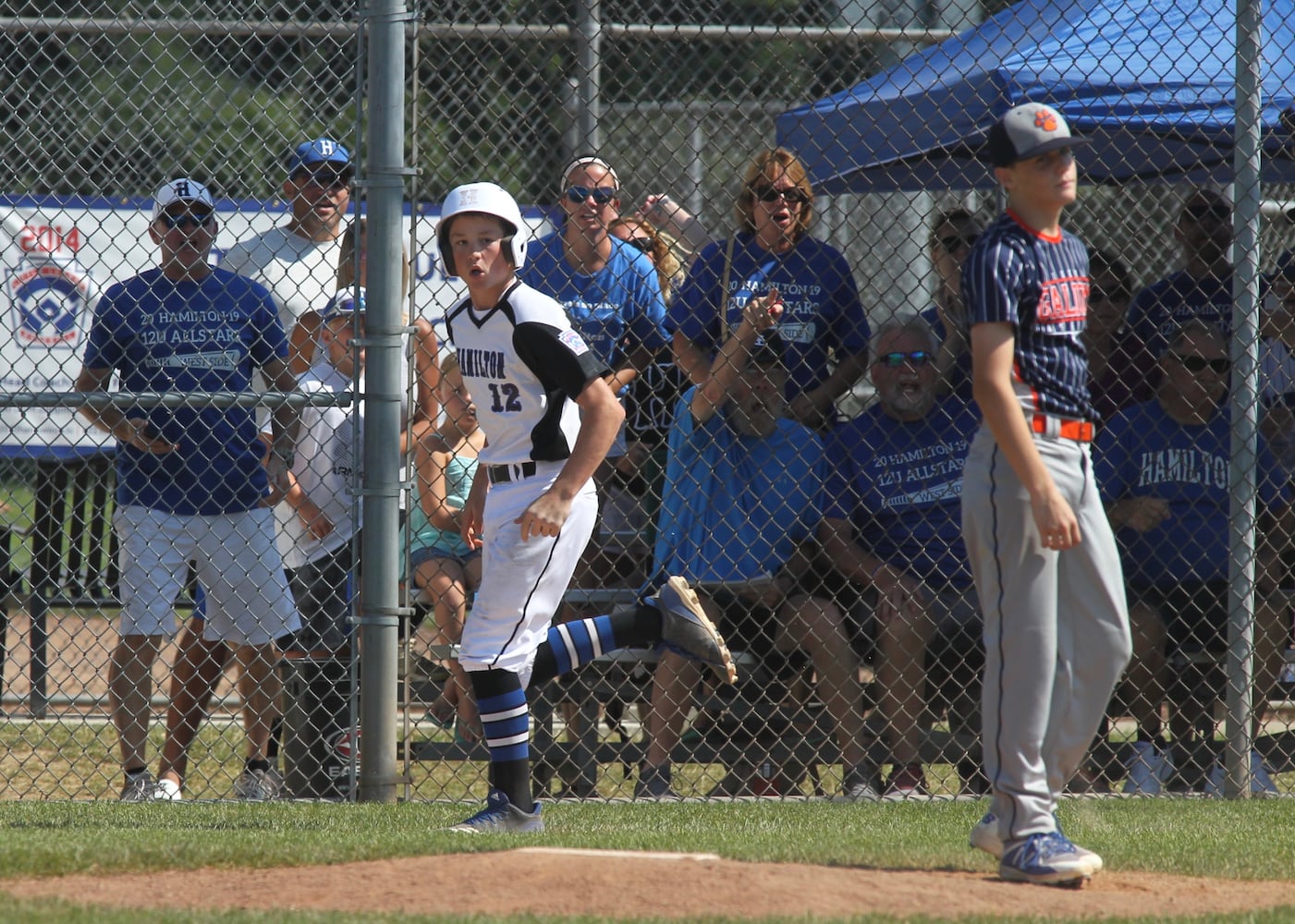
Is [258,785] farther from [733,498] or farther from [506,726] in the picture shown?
[733,498]

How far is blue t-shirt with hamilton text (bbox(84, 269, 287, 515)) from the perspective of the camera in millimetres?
5973

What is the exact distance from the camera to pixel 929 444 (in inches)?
241

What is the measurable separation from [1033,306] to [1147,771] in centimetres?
276

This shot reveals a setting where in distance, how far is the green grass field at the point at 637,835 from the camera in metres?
4.01

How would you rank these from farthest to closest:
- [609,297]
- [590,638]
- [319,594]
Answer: [319,594], [609,297], [590,638]

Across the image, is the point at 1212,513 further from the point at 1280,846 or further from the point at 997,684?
Answer: the point at 997,684

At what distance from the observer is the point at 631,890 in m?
3.52

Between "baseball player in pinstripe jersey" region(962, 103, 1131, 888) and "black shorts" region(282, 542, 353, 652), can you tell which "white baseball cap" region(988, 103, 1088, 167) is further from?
"black shorts" region(282, 542, 353, 652)

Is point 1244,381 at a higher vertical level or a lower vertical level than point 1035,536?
higher

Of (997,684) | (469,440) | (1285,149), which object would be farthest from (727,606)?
(1285,149)

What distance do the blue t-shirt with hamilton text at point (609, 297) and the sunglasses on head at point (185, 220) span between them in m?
1.25

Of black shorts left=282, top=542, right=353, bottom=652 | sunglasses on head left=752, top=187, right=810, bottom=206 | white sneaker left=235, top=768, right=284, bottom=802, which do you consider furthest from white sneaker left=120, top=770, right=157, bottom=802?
sunglasses on head left=752, top=187, right=810, bottom=206

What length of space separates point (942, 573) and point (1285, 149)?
2.49 metres

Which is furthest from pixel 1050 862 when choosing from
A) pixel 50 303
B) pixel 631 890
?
pixel 50 303
